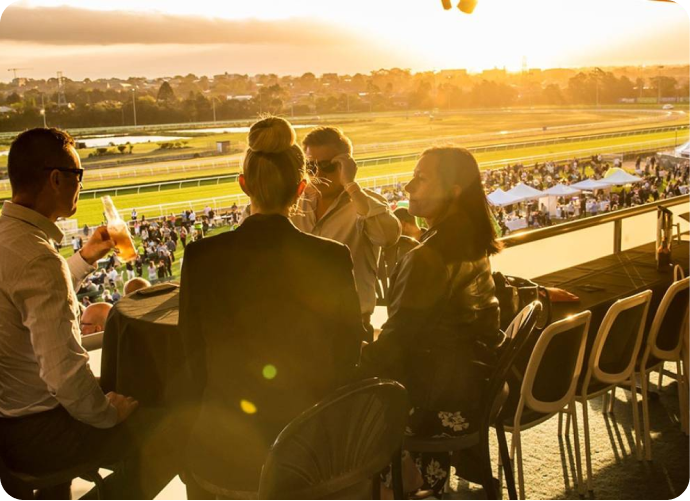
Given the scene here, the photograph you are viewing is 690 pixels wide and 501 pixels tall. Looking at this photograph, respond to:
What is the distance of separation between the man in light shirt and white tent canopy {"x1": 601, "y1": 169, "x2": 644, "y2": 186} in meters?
32.6

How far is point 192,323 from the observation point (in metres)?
1.25

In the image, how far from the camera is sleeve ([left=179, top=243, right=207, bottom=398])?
1.20 m

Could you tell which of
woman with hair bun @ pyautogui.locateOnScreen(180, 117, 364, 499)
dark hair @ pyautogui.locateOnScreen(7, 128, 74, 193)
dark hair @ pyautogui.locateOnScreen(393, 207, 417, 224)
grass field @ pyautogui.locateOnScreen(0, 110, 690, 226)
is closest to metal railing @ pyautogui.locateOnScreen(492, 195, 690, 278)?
dark hair @ pyautogui.locateOnScreen(393, 207, 417, 224)

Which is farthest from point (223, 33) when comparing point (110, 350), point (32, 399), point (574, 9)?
point (574, 9)

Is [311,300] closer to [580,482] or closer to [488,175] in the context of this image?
[580,482]

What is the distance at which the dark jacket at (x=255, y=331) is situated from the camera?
1225mm

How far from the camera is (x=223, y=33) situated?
4.36 m

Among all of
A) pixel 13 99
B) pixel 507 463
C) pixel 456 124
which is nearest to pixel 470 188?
pixel 507 463

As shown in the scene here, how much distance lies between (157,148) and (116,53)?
14.6m

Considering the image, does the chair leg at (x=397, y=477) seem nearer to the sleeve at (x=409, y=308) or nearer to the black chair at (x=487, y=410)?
the black chair at (x=487, y=410)

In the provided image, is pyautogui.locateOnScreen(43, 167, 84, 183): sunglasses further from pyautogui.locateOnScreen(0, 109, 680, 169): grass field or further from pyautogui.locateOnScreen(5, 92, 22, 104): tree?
pyautogui.locateOnScreen(0, 109, 680, 169): grass field

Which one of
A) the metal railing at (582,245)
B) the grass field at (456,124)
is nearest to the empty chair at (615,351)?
the metal railing at (582,245)

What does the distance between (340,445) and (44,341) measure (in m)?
0.70

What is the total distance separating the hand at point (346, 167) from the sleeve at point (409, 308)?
0.76 metres
